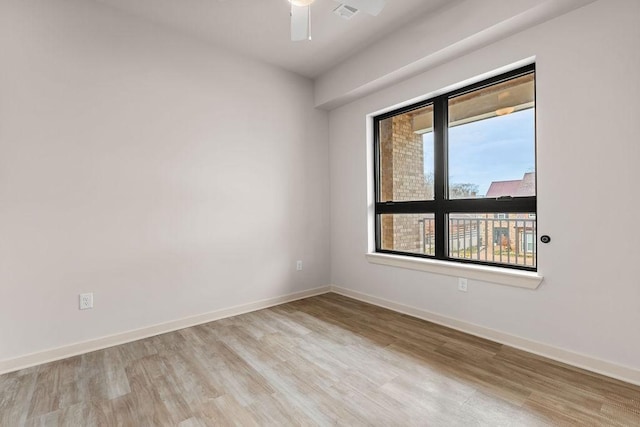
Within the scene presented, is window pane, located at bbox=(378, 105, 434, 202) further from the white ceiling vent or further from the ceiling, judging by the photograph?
the white ceiling vent

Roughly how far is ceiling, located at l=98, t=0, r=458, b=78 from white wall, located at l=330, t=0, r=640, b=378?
2.53 feet

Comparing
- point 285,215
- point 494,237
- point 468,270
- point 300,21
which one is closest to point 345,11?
point 300,21

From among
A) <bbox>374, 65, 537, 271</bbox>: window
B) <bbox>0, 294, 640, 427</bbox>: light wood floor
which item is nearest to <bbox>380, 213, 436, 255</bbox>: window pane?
<bbox>374, 65, 537, 271</bbox>: window

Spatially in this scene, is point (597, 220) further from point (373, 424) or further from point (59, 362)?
point (59, 362)

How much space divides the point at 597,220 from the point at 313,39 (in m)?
2.80

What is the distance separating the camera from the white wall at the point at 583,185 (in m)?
1.90

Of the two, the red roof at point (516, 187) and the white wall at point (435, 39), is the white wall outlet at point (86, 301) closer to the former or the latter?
the white wall at point (435, 39)

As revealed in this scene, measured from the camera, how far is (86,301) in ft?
8.02

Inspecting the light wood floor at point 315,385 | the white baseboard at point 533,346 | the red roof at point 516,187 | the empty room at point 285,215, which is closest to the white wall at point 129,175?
the empty room at point 285,215

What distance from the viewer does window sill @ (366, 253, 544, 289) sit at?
2325 mm

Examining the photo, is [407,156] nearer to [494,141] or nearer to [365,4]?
[494,141]

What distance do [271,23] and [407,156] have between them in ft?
6.22

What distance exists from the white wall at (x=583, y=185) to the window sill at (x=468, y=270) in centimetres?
7

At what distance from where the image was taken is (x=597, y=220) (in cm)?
202
